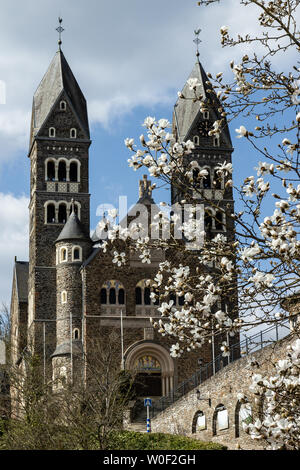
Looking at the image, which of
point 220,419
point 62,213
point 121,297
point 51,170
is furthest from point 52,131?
point 220,419

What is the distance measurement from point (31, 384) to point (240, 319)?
22.7 m

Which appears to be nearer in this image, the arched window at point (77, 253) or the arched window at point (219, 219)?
the arched window at point (219, 219)

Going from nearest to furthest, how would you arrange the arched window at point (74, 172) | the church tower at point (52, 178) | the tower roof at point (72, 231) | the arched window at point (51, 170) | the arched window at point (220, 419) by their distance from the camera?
the arched window at point (220, 419) < the tower roof at point (72, 231) < the church tower at point (52, 178) < the arched window at point (51, 170) < the arched window at point (74, 172)

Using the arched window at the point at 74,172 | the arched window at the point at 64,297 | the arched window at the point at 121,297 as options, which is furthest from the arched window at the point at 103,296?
the arched window at the point at 74,172

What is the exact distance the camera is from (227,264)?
30.6 feet

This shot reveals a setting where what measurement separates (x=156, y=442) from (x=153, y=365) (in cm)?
1987

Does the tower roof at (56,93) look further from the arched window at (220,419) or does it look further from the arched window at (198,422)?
the arched window at (220,419)

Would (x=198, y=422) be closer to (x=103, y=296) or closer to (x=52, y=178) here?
(x=103, y=296)

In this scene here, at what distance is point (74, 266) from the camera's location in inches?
1916

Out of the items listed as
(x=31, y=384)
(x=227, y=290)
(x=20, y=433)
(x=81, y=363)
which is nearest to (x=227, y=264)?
(x=227, y=290)

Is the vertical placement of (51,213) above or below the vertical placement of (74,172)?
A: below

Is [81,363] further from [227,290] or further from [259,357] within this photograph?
[227,290]

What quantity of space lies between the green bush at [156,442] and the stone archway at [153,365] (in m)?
18.4

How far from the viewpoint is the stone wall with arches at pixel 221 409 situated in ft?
84.1
